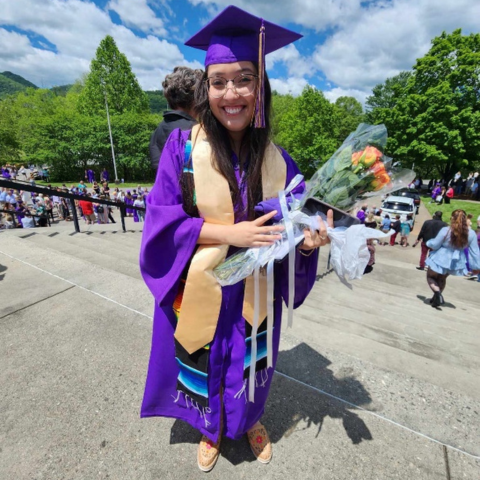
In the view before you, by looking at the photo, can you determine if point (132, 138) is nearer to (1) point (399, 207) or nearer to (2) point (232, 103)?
(1) point (399, 207)

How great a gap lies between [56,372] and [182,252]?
139 cm

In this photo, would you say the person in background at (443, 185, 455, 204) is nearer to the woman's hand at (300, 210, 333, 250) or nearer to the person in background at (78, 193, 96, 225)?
the person in background at (78, 193, 96, 225)

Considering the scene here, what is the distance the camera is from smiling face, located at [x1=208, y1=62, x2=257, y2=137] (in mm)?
1121

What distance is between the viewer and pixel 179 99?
1.85m

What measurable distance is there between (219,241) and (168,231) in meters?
0.21

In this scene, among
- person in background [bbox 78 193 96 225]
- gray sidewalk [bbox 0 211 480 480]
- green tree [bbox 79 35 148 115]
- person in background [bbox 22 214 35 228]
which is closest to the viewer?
gray sidewalk [bbox 0 211 480 480]

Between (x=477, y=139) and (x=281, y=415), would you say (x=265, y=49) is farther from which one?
(x=477, y=139)

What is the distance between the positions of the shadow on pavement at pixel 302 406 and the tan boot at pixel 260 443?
47 mm

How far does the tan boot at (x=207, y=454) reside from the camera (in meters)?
1.35

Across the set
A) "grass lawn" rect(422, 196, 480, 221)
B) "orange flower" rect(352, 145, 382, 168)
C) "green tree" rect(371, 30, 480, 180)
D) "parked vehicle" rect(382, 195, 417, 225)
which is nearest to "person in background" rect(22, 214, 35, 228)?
"orange flower" rect(352, 145, 382, 168)

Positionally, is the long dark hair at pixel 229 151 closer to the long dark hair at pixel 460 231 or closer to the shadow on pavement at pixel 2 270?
the shadow on pavement at pixel 2 270

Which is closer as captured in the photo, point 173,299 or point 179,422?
point 173,299

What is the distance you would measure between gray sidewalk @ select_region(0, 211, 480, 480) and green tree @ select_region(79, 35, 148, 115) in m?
29.4

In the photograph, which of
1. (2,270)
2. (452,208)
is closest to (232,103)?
(2,270)
